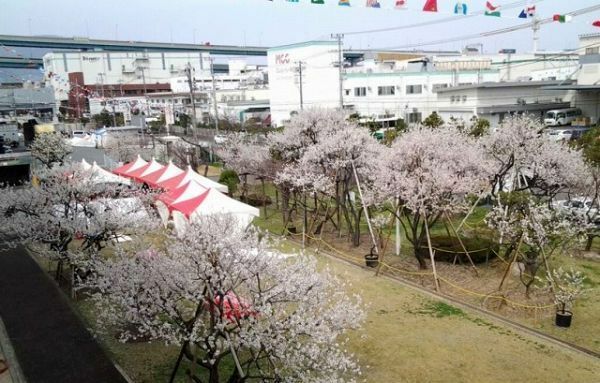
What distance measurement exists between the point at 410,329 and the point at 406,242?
7588 millimetres

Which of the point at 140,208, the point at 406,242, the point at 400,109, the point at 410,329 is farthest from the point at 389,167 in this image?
the point at 400,109

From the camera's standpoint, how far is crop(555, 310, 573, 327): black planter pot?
1103 cm

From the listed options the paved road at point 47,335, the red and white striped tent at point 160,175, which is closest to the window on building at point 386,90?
the red and white striped tent at point 160,175

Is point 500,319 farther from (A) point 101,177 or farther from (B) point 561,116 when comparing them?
(B) point 561,116

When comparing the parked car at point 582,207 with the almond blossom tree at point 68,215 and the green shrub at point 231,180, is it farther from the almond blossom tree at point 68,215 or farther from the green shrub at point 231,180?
the green shrub at point 231,180

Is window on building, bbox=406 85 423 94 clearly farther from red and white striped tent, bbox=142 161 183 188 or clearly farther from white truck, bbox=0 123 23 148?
white truck, bbox=0 123 23 148

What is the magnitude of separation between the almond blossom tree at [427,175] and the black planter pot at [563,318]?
4.24 m

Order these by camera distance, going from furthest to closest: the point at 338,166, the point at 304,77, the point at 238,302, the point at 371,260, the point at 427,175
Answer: the point at 304,77, the point at 338,166, the point at 371,260, the point at 427,175, the point at 238,302

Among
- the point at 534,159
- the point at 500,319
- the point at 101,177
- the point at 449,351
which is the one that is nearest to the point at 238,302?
the point at 449,351

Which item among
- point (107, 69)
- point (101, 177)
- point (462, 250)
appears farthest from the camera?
point (107, 69)

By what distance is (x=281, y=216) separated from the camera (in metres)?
23.8

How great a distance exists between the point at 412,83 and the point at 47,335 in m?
48.4

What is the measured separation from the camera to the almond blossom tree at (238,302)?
6.93 metres

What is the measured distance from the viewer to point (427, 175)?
14.3 meters
